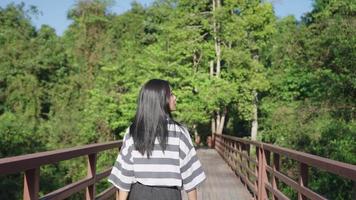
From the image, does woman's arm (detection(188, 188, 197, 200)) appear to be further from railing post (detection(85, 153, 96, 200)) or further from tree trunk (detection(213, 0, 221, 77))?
tree trunk (detection(213, 0, 221, 77))

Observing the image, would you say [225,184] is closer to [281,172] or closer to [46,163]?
[281,172]

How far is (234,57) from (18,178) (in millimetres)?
21054

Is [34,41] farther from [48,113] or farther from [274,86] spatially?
[274,86]

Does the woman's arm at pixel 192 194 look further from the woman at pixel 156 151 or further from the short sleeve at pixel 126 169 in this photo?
the short sleeve at pixel 126 169

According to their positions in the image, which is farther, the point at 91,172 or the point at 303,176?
the point at 91,172

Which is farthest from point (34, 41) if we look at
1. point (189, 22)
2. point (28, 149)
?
point (28, 149)

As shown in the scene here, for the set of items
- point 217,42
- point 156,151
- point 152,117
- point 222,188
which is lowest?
point 222,188

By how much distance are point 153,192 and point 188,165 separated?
0.29 metres

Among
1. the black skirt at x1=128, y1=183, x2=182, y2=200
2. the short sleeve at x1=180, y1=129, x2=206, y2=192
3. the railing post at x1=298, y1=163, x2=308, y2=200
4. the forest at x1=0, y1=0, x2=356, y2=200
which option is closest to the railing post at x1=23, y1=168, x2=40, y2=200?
the black skirt at x1=128, y1=183, x2=182, y2=200

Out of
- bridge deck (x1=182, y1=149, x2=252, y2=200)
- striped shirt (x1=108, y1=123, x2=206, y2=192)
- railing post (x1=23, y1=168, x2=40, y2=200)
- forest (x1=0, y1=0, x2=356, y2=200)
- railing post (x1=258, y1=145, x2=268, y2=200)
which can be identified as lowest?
bridge deck (x1=182, y1=149, x2=252, y2=200)

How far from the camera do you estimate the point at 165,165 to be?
3717 mm

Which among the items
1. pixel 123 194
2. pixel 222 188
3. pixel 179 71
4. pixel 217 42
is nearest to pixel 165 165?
pixel 123 194

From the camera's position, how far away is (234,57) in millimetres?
35562

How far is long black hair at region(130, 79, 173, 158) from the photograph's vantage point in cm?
369
